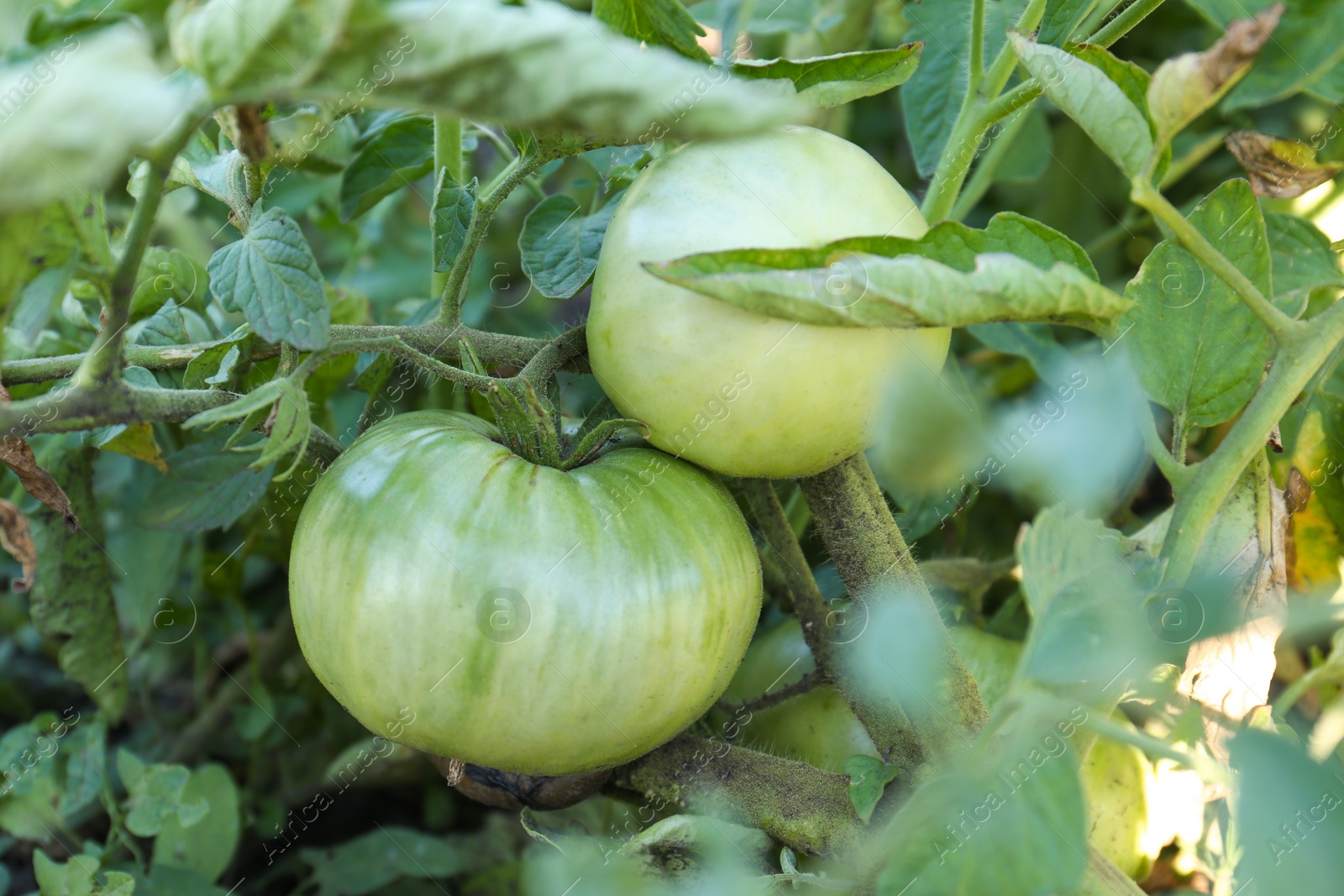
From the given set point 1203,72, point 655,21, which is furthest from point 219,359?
point 1203,72

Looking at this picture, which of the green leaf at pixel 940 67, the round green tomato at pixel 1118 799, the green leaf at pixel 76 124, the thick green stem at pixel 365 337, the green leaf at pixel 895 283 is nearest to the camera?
the green leaf at pixel 76 124

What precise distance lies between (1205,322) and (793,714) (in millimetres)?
366

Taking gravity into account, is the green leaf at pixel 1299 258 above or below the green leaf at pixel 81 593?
above

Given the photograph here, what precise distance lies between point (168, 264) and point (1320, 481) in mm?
829

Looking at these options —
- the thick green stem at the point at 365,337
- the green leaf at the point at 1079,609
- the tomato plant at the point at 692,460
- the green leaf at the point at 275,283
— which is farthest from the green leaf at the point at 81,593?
the green leaf at the point at 1079,609

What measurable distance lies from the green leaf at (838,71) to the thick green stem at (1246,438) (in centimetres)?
24

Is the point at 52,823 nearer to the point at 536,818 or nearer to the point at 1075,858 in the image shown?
the point at 536,818

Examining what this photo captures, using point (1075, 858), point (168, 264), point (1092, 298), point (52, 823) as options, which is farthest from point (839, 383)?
point (52, 823)

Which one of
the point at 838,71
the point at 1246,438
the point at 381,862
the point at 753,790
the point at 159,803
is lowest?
the point at 381,862

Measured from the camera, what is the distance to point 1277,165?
610 millimetres

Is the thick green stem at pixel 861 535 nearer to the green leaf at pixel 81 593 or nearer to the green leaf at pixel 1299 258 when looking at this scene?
the green leaf at pixel 1299 258

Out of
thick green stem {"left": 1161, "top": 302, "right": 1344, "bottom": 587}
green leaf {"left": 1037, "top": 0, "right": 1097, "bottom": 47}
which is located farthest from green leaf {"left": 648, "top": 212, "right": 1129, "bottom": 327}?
green leaf {"left": 1037, "top": 0, "right": 1097, "bottom": 47}

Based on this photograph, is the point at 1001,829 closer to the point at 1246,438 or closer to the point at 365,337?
the point at 1246,438

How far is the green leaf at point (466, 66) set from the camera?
0.32 meters
